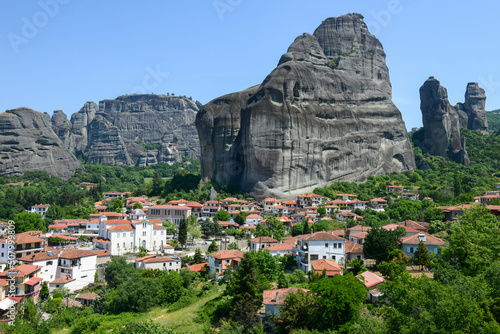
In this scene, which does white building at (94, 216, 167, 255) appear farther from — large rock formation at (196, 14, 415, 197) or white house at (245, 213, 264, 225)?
large rock formation at (196, 14, 415, 197)

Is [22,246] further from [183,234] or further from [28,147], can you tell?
[28,147]

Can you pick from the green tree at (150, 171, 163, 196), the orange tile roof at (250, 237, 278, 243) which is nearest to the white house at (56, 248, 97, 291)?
the orange tile roof at (250, 237, 278, 243)

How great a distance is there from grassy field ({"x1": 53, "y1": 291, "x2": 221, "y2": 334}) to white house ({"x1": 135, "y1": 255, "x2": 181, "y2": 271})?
8.40m

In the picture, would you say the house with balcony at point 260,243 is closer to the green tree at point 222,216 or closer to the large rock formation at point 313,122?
the green tree at point 222,216

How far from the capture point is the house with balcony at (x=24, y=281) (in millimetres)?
41094

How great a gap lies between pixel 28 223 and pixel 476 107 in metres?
121

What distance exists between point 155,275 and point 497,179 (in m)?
76.9

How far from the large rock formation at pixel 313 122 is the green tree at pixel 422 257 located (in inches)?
1686

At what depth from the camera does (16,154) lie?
404 ft

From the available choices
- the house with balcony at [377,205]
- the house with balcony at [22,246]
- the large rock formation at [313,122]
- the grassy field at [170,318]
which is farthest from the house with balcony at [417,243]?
the large rock formation at [313,122]

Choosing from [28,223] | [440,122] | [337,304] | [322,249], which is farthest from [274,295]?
[440,122]

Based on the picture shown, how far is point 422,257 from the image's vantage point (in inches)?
1547

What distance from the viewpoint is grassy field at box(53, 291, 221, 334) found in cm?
3350

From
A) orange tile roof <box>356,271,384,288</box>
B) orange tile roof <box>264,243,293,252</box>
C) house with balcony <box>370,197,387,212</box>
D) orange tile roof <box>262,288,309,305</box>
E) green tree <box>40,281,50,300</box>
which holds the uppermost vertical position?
house with balcony <box>370,197,387,212</box>
